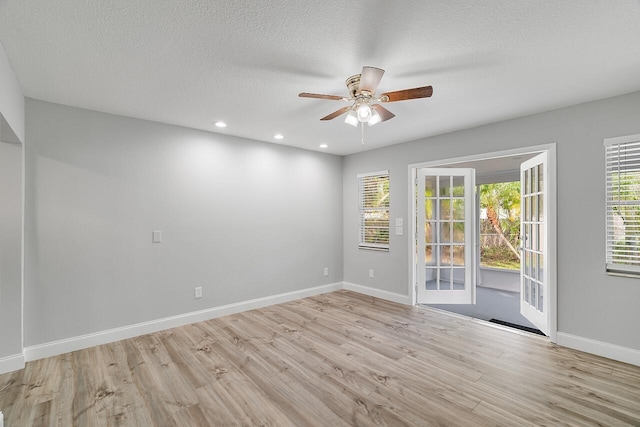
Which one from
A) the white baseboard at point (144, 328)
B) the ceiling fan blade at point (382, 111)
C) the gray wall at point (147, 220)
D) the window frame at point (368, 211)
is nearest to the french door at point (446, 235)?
the window frame at point (368, 211)

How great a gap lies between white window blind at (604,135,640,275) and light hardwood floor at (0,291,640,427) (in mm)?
953

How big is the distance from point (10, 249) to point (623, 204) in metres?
5.58

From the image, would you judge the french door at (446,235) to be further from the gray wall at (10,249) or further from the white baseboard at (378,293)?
the gray wall at (10,249)

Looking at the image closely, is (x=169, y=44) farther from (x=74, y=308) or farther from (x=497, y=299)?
(x=497, y=299)

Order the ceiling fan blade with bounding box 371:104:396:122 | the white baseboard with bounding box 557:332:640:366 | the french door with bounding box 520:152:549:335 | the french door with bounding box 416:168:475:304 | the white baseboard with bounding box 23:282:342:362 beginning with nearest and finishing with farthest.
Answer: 1. the ceiling fan blade with bounding box 371:104:396:122
2. the white baseboard with bounding box 557:332:640:366
3. the white baseboard with bounding box 23:282:342:362
4. the french door with bounding box 520:152:549:335
5. the french door with bounding box 416:168:475:304

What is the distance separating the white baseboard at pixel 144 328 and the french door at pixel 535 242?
3.13 meters

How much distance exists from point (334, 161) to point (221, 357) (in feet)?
12.1

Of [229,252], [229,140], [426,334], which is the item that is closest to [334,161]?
[229,140]

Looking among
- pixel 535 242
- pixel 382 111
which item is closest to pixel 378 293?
pixel 535 242

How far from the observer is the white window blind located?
267 cm

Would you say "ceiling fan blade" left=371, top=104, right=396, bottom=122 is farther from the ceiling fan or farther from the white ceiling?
the white ceiling

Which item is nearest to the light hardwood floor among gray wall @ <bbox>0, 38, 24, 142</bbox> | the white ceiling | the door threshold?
the door threshold

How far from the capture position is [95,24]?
174cm

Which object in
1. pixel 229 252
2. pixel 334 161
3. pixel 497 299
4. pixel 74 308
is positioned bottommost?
pixel 497 299
